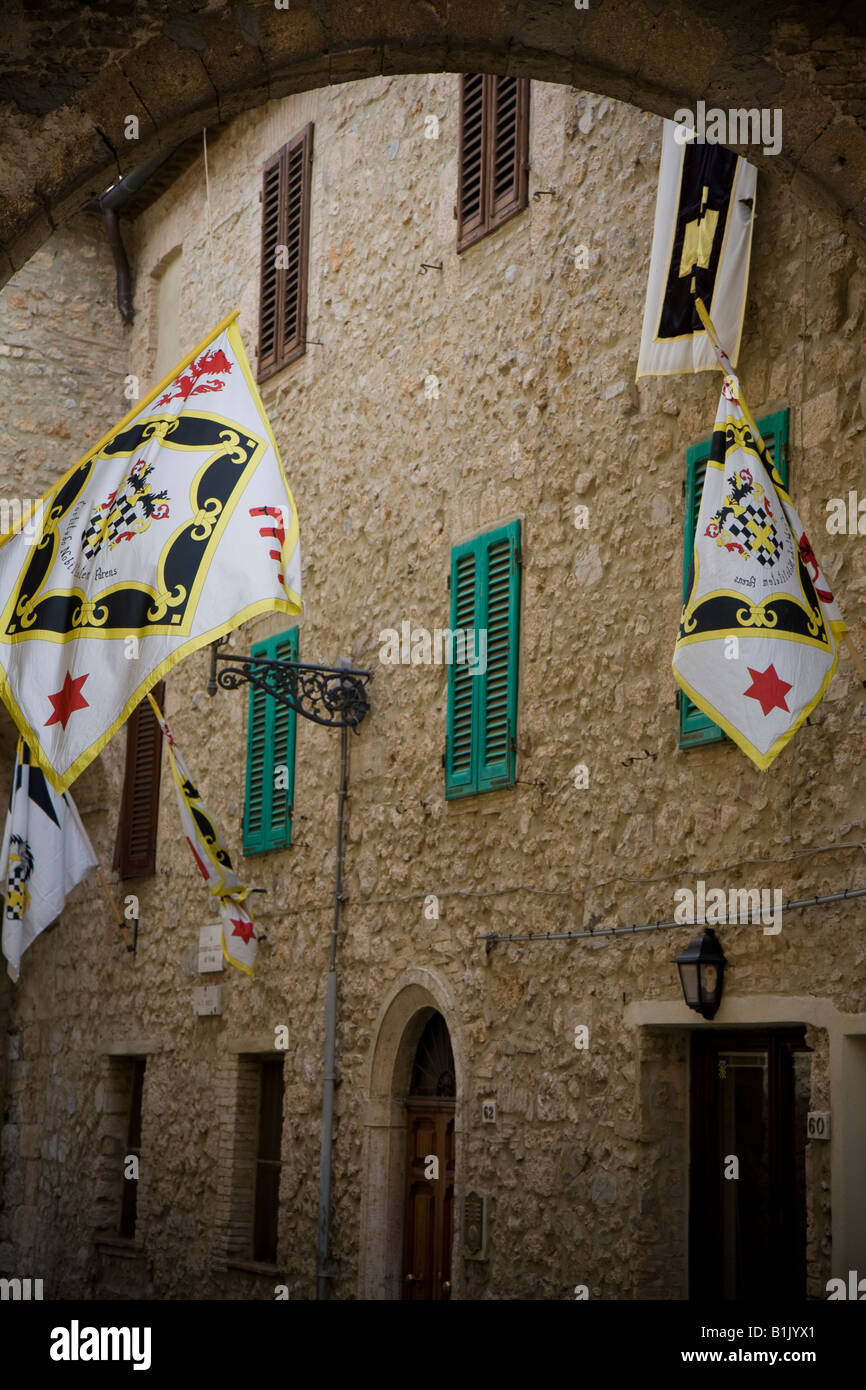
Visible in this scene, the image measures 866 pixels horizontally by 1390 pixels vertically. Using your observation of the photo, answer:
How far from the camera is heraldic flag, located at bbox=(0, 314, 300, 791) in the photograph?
6.62 meters

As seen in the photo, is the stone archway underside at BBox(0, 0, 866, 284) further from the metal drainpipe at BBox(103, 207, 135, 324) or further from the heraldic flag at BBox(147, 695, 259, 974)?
the metal drainpipe at BBox(103, 207, 135, 324)

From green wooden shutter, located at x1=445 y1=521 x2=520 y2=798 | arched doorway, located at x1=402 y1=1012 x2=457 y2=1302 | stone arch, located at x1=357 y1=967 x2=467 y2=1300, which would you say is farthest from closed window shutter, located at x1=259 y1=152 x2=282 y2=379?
arched doorway, located at x1=402 y1=1012 x2=457 y2=1302

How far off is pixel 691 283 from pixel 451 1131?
486cm

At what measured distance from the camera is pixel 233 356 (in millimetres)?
7477

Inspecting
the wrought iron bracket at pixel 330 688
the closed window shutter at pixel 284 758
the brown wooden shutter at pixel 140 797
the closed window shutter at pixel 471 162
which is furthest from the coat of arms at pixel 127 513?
the brown wooden shutter at pixel 140 797

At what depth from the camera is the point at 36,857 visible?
1153cm

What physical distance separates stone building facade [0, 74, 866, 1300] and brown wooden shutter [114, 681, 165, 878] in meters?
0.21

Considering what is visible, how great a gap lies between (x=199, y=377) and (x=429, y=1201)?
4900 millimetres

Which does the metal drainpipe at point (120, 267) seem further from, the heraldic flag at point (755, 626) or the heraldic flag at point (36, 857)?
the heraldic flag at point (755, 626)

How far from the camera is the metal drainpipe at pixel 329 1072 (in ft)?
32.4

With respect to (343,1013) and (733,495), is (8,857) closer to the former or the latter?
(343,1013)

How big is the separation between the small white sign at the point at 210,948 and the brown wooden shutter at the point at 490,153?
5154 mm
